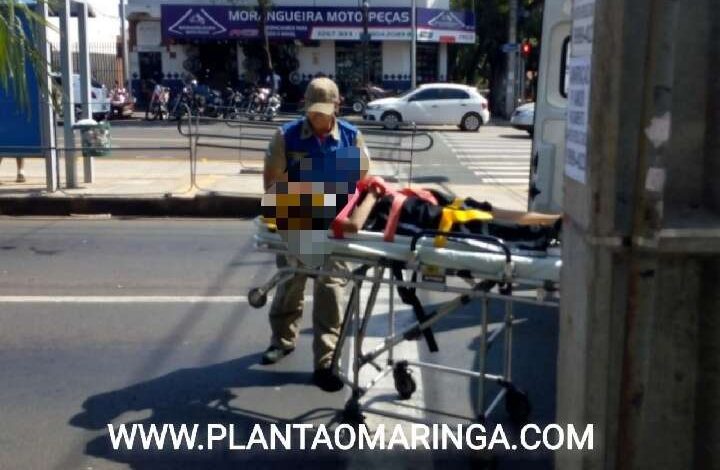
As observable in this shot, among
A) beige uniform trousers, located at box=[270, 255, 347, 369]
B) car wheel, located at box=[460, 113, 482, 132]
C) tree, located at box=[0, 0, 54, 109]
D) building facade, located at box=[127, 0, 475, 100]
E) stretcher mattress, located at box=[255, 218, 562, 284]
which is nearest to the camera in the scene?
tree, located at box=[0, 0, 54, 109]

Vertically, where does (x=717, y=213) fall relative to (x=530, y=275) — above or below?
above

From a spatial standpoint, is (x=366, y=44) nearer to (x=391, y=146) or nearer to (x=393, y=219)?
(x=391, y=146)

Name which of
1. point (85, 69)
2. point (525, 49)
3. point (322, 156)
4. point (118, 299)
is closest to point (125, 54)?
point (525, 49)

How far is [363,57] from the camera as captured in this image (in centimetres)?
3869

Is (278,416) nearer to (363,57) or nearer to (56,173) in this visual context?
(56,173)

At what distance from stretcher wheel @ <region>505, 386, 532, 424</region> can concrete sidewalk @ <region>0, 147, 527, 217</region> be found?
7.69m

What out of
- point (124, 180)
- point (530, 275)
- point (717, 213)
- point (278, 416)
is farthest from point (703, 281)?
point (124, 180)

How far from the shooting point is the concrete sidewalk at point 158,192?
12.7 meters

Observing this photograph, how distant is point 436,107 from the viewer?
2956cm

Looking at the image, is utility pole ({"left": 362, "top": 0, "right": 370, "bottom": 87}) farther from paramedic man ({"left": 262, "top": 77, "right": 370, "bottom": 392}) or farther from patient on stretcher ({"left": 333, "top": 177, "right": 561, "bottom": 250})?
patient on stretcher ({"left": 333, "top": 177, "right": 561, "bottom": 250})

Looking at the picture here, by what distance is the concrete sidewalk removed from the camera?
41.5 feet

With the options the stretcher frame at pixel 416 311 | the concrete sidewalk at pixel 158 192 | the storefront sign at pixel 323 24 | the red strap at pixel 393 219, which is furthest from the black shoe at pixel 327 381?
the storefront sign at pixel 323 24

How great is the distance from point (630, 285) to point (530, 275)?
1.32m

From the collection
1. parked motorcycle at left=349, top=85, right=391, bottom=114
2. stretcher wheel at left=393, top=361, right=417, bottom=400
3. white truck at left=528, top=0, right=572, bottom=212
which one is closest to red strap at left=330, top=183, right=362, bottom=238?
stretcher wheel at left=393, top=361, right=417, bottom=400
